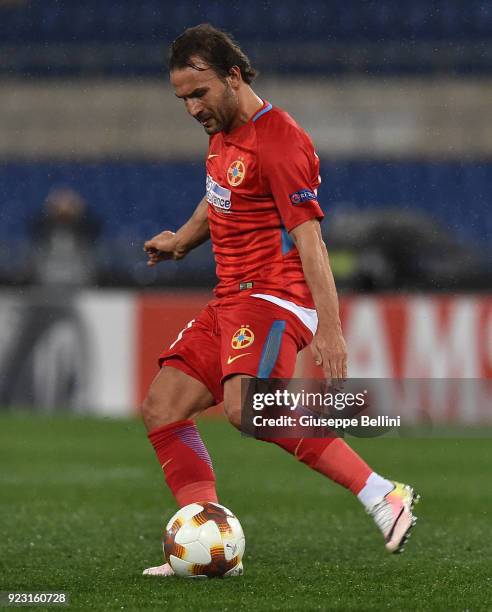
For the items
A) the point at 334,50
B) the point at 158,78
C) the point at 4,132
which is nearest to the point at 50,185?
the point at 4,132

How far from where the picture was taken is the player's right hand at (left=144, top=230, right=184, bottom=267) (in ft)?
14.9

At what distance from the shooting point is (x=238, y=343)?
3.93 meters

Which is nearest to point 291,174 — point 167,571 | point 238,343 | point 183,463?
point 238,343

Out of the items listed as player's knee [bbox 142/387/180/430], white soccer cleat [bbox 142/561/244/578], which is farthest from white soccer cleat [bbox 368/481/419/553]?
player's knee [bbox 142/387/180/430]

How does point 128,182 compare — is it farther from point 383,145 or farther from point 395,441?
point 395,441

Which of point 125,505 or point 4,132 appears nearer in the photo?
point 125,505

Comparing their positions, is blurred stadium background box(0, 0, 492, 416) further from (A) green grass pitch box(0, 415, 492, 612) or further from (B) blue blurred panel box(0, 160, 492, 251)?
(A) green grass pitch box(0, 415, 492, 612)

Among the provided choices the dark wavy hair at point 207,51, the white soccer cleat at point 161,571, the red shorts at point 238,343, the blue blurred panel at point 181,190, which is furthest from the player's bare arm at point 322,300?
the blue blurred panel at point 181,190

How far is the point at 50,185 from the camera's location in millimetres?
14164

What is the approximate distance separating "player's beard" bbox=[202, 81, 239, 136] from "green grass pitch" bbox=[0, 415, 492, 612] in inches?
55.5

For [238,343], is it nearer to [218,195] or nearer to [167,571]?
[218,195]

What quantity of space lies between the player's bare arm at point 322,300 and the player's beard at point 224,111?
432 mm

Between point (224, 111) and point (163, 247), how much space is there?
77cm

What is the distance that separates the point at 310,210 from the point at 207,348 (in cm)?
62
